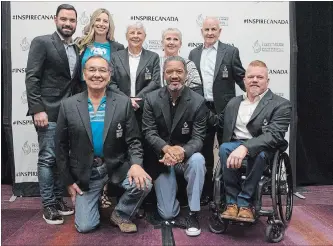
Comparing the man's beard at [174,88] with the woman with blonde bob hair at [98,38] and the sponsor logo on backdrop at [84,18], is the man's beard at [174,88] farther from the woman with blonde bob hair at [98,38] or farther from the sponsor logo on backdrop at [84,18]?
the sponsor logo on backdrop at [84,18]

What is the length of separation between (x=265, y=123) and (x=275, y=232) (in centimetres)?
71

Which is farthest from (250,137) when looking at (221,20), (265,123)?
(221,20)

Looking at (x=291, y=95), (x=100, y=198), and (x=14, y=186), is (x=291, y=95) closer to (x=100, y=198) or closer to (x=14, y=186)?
(x=100, y=198)

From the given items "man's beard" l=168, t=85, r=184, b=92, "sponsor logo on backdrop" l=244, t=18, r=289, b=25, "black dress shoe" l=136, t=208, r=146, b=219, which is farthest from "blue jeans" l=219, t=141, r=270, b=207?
"sponsor logo on backdrop" l=244, t=18, r=289, b=25

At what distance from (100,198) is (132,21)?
1.73 m

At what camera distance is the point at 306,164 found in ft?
13.2

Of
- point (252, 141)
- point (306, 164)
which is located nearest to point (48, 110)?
point (252, 141)

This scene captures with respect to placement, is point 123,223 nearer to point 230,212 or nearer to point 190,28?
point 230,212

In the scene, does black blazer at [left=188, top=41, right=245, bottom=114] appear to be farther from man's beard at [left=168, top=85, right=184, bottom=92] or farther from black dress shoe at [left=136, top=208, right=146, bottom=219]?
black dress shoe at [left=136, top=208, right=146, bottom=219]

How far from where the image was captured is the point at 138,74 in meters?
2.95

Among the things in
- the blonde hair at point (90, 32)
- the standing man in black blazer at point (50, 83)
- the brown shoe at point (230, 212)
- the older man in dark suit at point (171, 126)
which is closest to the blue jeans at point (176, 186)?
the older man in dark suit at point (171, 126)

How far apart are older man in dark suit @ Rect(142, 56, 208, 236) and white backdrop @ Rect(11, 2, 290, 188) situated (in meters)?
1.05

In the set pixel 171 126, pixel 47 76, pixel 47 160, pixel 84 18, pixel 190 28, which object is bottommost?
pixel 47 160

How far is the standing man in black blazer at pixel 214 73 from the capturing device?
311cm
